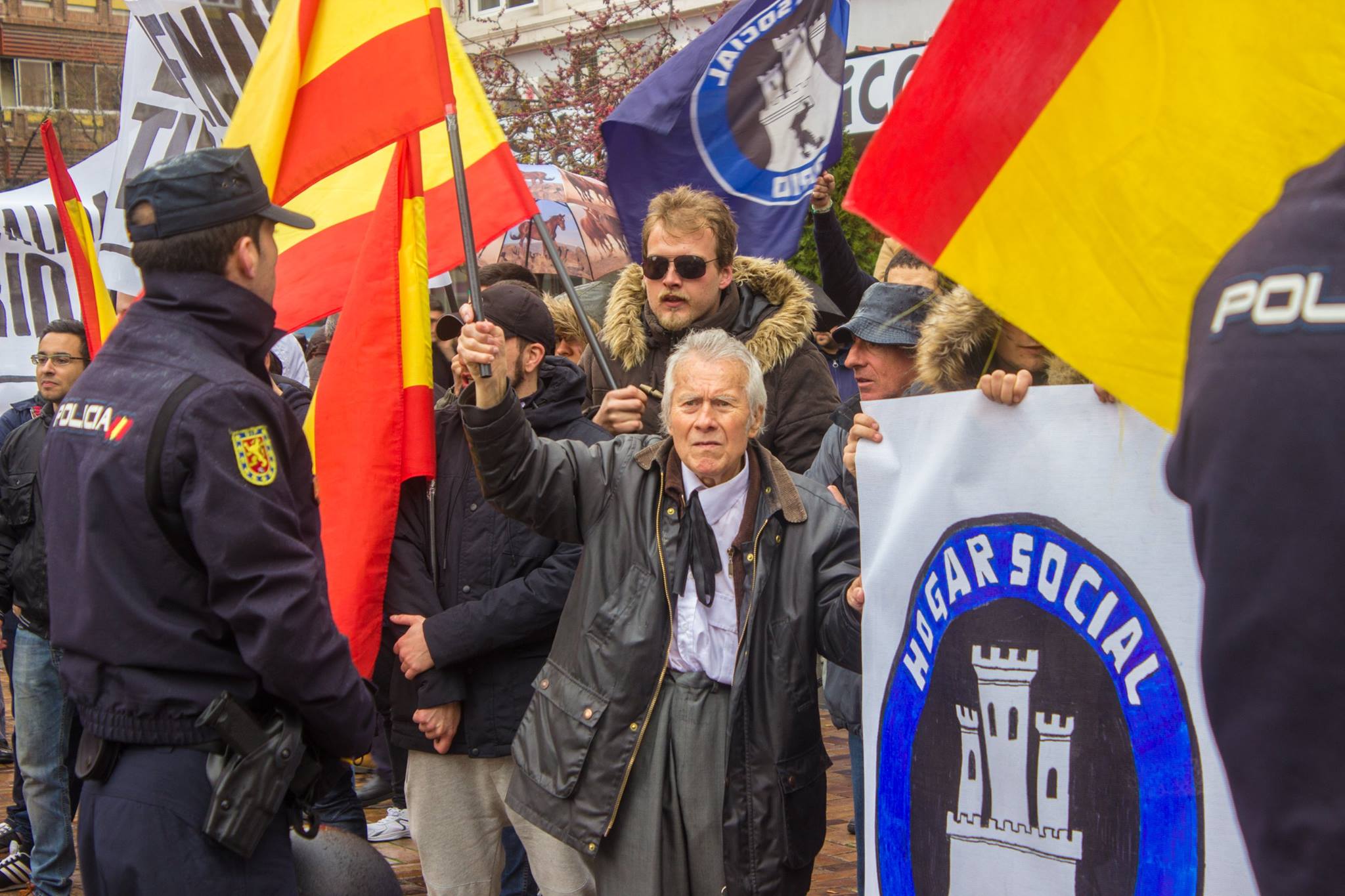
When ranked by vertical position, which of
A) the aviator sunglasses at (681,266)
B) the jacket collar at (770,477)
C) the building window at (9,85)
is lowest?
the jacket collar at (770,477)

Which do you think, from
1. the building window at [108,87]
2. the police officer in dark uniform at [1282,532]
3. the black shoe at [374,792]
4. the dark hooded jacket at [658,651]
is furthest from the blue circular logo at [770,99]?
the building window at [108,87]

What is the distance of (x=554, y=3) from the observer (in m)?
18.3

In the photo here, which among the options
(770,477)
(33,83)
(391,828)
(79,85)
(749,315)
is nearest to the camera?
(770,477)

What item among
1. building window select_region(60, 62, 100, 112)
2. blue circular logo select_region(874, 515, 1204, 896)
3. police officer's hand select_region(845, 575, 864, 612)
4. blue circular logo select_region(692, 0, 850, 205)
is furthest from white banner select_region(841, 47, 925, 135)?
building window select_region(60, 62, 100, 112)

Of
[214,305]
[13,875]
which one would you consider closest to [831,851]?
[13,875]

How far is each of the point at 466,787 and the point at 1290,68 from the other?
309cm

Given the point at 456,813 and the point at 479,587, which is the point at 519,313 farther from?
the point at 456,813

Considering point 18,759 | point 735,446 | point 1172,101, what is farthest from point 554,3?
point 1172,101

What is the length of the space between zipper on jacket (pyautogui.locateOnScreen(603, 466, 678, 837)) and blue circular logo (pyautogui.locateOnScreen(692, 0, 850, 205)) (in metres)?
2.19

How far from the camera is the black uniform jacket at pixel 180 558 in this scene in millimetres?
2750

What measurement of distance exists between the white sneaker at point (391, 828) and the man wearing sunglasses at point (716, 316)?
255 centimetres

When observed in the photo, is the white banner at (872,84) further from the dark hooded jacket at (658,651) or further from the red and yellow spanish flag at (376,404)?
the dark hooded jacket at (658,651)

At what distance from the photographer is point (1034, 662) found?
279cm

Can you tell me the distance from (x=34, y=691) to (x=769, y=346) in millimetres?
3240
